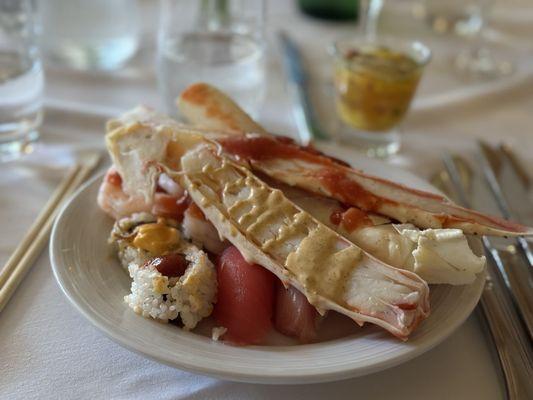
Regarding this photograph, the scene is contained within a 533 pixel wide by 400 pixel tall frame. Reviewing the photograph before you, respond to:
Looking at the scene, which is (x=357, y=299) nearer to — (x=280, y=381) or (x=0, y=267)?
(x=280, y=381)

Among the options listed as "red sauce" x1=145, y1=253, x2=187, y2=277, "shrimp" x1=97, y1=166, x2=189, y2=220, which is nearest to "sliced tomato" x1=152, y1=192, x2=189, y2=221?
"shrimp" x1=97, y1=166, x2=189, y2=220

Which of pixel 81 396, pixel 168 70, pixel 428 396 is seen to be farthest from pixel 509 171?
pixel 81 396

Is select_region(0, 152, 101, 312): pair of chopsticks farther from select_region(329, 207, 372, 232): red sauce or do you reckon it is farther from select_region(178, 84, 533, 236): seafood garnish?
select_region(329, 207, 372, 232): red sauce

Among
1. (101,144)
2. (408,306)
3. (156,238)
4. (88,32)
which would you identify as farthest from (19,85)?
(408,306)

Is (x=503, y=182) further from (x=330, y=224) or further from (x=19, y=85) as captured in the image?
(x=19, y=85)

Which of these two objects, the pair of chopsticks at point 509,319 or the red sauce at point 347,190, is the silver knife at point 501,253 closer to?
the pair of chopsticks at point 509,319
